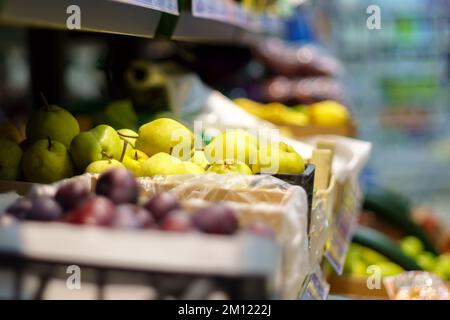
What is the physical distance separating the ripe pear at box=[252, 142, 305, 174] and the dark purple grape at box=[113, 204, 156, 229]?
56 centimetres

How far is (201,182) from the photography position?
4.11 ft

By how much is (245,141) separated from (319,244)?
27cm

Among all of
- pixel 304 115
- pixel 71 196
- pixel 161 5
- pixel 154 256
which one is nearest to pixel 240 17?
pixel 304 115

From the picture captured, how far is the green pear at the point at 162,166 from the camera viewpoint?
1.41m

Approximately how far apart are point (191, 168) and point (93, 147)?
0.20 m

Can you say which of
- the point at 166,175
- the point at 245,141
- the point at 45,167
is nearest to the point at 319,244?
the point at 245,141

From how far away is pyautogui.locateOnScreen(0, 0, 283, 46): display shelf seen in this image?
1396 mm

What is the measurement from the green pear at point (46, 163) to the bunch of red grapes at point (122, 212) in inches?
15.5

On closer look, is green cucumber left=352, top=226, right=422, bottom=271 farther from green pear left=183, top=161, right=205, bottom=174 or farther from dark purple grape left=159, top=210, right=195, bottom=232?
dark purple grape left=159, top=210, right=195, bottom=232

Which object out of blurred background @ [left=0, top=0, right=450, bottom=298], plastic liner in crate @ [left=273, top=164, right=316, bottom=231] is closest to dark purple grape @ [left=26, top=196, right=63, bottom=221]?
blurred background @ [left=0, top=0, right=450, bottom=298]

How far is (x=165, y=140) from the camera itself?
5.16ft
